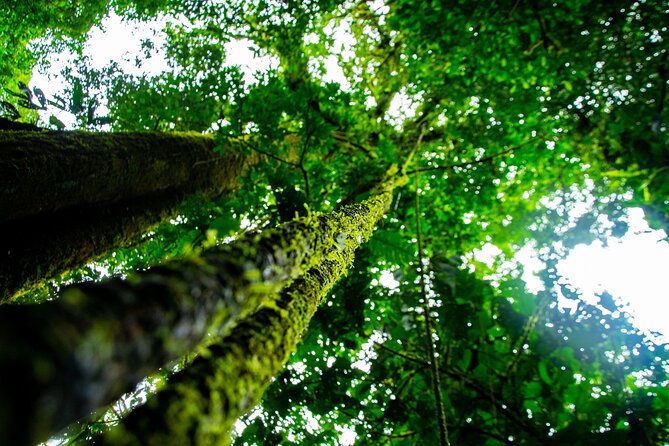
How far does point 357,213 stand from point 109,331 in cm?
148

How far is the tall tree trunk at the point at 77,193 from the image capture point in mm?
2895

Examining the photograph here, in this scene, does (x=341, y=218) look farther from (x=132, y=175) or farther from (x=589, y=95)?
(x=589, y=95)

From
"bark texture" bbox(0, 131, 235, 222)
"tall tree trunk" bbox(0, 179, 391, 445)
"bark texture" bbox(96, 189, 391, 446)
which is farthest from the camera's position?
"bark texture" bbox(0, 131, 235, 222)

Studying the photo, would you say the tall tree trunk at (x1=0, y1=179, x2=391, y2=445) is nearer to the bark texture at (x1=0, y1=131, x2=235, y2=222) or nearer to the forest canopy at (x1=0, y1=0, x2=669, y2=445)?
the forest canopy at (x1=0, y1=0, x2=669, y2=445)

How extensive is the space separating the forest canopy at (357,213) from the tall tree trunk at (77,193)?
2 centimetres

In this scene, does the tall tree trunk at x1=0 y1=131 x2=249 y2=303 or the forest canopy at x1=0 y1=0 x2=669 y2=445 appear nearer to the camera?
the forest canopy at x1=0 y1=0 x2=669 y2=445

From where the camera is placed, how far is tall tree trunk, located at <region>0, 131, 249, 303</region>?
2895 mm

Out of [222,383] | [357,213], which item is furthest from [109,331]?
[357,213]

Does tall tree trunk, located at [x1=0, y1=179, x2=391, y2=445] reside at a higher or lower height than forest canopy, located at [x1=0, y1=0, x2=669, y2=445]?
lower

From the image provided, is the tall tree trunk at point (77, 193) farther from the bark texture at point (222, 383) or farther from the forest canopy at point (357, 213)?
the bark texture at point (222, 383)

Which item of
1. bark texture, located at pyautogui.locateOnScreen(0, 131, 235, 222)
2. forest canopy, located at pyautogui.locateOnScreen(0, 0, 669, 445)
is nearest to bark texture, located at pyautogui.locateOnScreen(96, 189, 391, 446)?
forest canopy, located at pyautogui.locateOnScreen(0, 0, 669, 445)

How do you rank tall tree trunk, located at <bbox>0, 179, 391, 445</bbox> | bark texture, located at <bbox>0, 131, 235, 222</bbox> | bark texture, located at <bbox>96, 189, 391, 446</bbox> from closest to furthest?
1. tall tree trunk, located at <bbox>0, 179, 391, 445</bbox>
2. bark texture, located at <bbox>96, 189, 391, 446</bbox>
3. bark texture, located at <bbox>0, 131, 235, 222</bbox>

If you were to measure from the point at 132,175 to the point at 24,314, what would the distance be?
385 centimetres

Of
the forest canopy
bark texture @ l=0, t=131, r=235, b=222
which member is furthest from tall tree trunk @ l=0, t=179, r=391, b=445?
bark texture @ l=0, t=131, r=235, b=222
